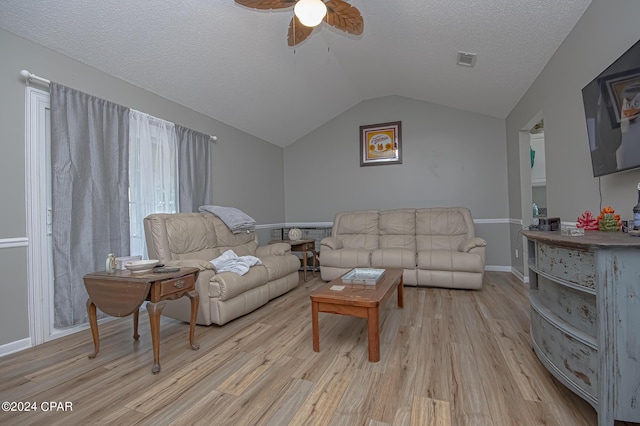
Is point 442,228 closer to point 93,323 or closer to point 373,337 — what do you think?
point 373,337

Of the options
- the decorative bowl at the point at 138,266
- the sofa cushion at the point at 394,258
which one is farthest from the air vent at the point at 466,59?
the decorative bowl at the point at 138,266

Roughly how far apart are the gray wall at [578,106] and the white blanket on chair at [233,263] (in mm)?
2829

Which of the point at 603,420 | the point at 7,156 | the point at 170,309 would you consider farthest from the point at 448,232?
the point at 7,156

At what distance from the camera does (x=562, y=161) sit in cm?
244

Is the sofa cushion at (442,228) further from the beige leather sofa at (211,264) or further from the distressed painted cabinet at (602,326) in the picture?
the distressed painted cabinet at (602,326)

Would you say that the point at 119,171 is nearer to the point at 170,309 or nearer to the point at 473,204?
the point at 170,309

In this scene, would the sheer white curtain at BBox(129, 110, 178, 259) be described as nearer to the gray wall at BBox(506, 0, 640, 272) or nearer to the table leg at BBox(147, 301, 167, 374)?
the table leg at BBox(147, 301, 167, 374)

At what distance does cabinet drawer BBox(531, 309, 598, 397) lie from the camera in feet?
3.99

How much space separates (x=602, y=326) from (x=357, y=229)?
3.37 meters

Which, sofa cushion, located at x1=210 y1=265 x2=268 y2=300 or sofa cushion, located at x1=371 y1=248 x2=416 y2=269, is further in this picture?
sofa cushion, located at x1=371 y1=248 x2=416 y2=269

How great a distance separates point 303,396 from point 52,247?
2338 millimetres

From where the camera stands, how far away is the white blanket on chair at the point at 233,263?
2717 millimetres

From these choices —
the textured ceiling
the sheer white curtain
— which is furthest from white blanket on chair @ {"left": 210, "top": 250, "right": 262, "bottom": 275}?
the textured ceiling

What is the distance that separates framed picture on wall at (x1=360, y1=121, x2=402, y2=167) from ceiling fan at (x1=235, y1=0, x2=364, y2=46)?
9.26 ft
